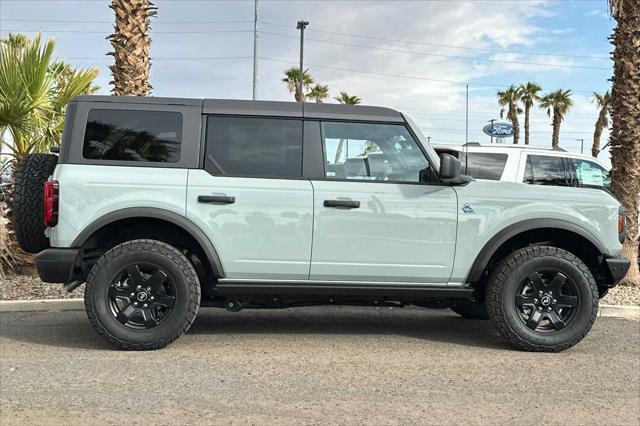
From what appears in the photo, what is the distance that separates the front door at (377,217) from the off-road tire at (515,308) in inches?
19.5

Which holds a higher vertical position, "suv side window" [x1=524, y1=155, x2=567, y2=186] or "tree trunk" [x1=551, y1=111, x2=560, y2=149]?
"tree trunk" [x1=551, y1=111, x2=560, y2=149]

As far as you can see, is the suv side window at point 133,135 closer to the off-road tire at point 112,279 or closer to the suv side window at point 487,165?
the off-road tire at point 112,279

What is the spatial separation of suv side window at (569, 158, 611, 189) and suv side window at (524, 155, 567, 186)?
0.25 m

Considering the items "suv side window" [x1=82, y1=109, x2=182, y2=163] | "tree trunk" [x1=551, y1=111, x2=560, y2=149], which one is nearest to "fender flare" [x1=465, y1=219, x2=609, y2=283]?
"suv side window" [x1=82, y1=109, x2=182, y2=163]

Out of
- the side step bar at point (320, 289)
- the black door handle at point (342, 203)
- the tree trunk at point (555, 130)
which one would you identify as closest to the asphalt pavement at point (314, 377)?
the side step bar at point (320, 289)

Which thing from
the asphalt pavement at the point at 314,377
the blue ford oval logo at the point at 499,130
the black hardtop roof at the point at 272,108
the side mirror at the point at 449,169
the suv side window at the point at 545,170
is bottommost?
the asphalt pavement at the point at 314,377

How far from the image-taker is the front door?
4.97 metres

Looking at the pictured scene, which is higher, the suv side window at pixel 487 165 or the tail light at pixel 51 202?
the suv side window at pixel 487 165

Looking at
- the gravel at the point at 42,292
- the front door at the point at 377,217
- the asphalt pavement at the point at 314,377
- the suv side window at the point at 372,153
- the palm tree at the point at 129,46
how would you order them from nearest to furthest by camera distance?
the asphalt pavement at the point at 314,377, the front door at the point at 377,217, the suv side window at the point at 372,153, the gravel at the point at 42,292, the palm tree at the point at 129,46

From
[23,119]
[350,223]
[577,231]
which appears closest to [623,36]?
[577,231]

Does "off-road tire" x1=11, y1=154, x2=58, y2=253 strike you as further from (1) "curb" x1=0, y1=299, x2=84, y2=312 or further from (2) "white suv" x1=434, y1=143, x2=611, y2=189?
(2) "white suv" x1=434, y1=143, x2=611, y2=189

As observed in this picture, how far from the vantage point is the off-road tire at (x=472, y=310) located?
6.16m

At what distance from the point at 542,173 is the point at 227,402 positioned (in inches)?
318

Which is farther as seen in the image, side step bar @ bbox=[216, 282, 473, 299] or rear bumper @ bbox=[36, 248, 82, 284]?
side step bar @ bbox=[216, 282, 473, 299]
